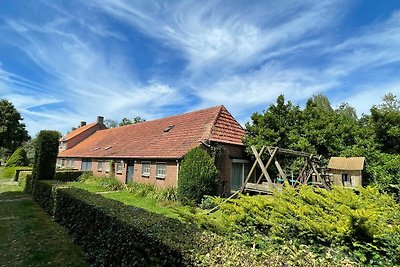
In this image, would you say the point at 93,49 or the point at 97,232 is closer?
the point at 97,232

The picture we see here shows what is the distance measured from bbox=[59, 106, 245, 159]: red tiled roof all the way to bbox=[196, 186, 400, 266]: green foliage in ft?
38.8

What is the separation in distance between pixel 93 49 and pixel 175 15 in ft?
18.2

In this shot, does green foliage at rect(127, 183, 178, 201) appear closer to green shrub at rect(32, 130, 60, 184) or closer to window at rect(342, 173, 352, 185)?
green shrub at rect(32, 130, 60, 184)

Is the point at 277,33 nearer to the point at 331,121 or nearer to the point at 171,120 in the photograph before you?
the point at 331,121

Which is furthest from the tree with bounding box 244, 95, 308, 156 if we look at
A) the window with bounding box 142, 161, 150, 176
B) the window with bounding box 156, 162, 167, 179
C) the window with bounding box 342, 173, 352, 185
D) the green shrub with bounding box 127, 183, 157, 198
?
the window with bounding box 142, 161, 150, 176

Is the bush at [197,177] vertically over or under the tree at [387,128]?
under

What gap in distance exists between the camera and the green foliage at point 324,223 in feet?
10.2

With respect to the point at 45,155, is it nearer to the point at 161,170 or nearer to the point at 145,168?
the point at 145,168

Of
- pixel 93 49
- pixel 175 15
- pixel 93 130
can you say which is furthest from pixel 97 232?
pixel 93 130

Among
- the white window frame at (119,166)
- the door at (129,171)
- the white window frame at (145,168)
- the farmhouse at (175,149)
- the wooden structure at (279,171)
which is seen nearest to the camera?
the wooden structure at (279,171)

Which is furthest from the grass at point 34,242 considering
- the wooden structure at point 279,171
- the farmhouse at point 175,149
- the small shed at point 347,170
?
the small shed at point 347,170

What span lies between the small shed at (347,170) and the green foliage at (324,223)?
44.6 feet

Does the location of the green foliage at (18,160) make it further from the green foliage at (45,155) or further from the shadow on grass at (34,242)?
the shadow on grass at (34,242)

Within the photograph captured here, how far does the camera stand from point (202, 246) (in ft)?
11.4
